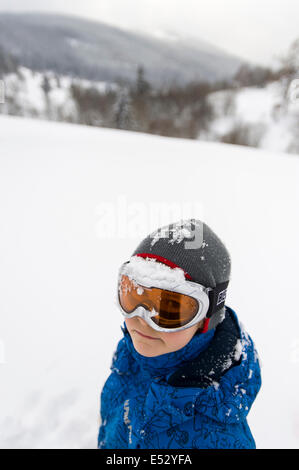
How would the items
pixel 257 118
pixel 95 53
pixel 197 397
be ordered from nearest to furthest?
pixel 197 397
pixel 257 118
pixel 95 53

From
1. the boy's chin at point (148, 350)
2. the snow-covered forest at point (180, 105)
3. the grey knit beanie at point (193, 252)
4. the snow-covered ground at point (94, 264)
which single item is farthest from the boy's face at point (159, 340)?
the snow-covered forest at point (180, 105)

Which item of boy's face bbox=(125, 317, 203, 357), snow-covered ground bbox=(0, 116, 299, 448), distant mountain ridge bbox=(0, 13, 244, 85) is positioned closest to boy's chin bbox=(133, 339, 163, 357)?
boy's face bbox=(125, 317, 203, 357)

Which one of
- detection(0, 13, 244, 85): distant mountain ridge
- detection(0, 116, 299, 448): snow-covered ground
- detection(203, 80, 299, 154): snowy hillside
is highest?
detection(0, 13, 244, 85): distant mountain ridge

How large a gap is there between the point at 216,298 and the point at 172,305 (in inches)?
7.3

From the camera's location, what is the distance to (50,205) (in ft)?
16.8

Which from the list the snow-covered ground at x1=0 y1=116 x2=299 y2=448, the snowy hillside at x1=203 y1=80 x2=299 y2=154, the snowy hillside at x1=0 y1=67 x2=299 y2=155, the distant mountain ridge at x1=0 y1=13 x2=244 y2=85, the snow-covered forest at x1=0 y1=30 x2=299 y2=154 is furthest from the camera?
the distant mountain ridge at x1=0 y1=13 x2=244 y2=85

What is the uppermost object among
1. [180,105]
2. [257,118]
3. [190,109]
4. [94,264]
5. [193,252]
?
[180,105]

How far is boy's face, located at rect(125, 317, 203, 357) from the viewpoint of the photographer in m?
1.05

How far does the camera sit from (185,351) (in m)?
1.07

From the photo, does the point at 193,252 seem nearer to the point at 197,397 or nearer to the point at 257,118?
the point at 197,397

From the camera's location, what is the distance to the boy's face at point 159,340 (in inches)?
41.5

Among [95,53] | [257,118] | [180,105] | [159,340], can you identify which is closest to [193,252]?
[159,340]

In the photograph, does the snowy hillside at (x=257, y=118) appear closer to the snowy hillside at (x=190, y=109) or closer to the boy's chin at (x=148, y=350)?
the snowy hillside at (x=190, y=109)

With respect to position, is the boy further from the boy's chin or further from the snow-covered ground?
the snow-covered ground
